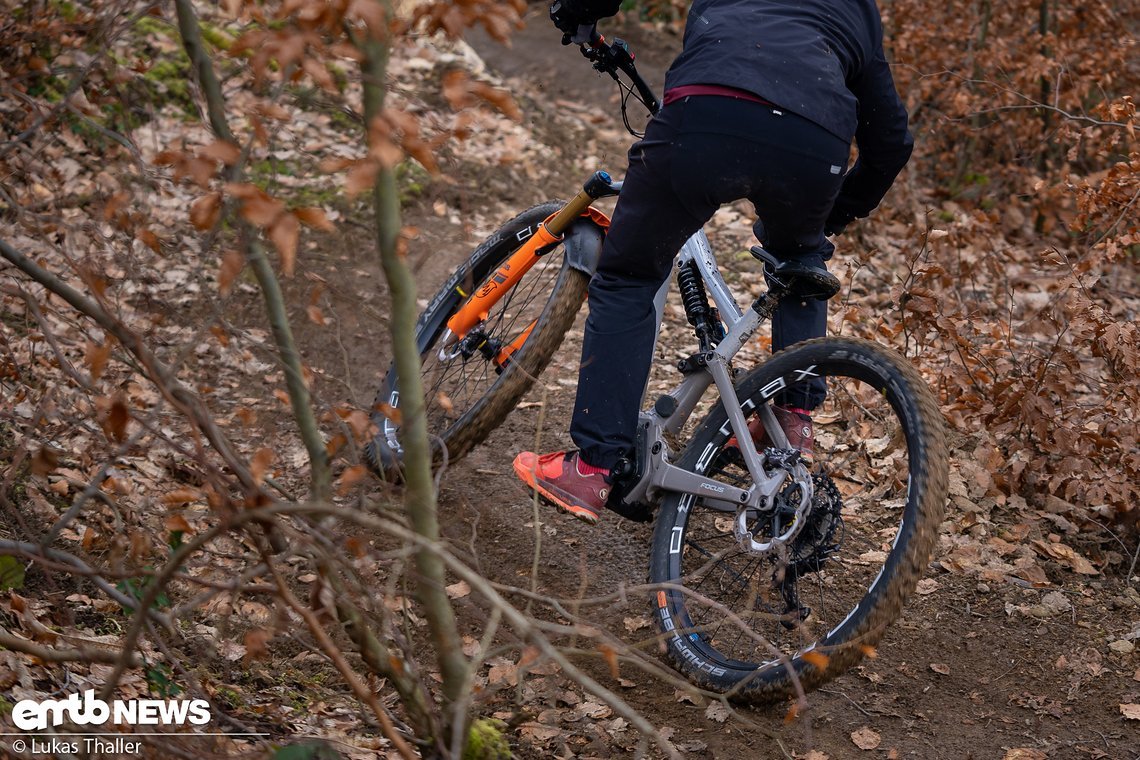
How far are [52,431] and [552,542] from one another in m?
2.06

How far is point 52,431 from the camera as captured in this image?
4.11 metres

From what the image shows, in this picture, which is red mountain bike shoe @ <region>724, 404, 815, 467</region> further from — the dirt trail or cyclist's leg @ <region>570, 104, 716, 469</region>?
the dirt trail

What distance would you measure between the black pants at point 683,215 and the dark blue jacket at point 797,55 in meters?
0.06

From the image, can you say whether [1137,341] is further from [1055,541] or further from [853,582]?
[853,582]

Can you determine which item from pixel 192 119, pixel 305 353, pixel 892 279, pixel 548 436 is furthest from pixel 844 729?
pixel 192 119

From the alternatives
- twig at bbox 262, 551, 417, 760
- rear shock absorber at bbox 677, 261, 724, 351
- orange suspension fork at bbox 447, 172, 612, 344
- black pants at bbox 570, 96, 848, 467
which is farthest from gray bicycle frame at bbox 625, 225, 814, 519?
twig at bbox 262, 551, 417, 760

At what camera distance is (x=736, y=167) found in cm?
310

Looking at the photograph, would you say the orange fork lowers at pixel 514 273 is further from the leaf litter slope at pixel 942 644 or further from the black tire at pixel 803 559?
the black tire at pixel 803 559

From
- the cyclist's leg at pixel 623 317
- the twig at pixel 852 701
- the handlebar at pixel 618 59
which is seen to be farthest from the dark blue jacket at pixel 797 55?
the twig at pixel 852 701

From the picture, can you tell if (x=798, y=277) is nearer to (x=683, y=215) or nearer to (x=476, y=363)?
(x=683, y=215)

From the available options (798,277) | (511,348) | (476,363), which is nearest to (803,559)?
(798,277)

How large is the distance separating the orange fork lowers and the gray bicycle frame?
18.2 inches

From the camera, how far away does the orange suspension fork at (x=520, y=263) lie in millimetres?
3928

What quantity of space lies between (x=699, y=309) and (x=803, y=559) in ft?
3.26
